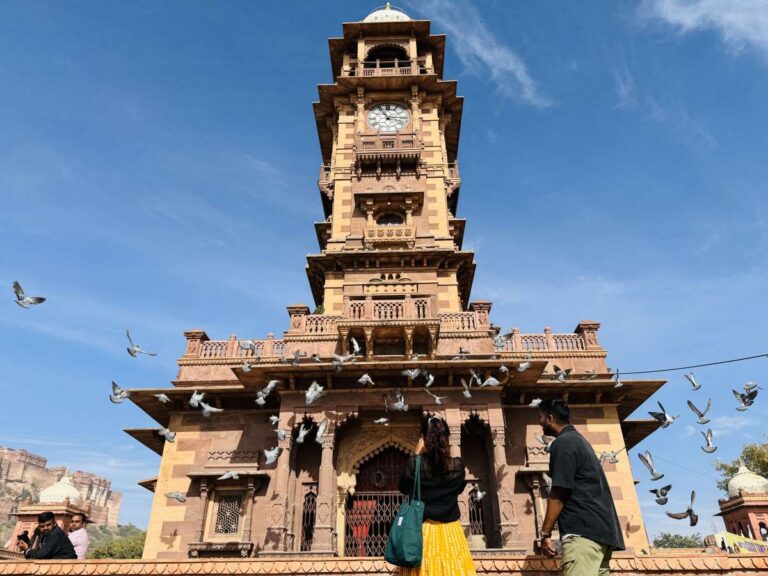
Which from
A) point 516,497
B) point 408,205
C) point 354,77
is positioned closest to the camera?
point 516,497

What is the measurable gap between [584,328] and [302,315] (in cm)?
961

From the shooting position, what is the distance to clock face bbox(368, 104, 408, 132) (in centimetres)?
2472

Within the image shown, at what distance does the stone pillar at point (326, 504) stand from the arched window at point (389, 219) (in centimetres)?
1023

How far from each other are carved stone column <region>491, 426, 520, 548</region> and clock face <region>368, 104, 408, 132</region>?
15.6m

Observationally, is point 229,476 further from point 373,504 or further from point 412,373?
point 412,373

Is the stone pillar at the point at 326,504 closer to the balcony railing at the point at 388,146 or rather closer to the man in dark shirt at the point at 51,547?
the man in dark shirt at the point at 51,547

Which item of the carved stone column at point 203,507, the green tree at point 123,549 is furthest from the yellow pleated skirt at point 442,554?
the green tree at point 123,549

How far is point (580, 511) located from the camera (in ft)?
13.5

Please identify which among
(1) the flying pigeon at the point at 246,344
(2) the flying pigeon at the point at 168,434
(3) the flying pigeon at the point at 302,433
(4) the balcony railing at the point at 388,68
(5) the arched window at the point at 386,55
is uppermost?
(5) the arched window at the point at 386,55

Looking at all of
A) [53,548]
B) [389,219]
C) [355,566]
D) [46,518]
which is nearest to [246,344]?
[389,219]

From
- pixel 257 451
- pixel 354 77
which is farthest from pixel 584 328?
pixel 354 77

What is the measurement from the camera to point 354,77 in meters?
25.1

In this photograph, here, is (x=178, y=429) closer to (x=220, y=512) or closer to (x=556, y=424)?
(x=220, y=512)

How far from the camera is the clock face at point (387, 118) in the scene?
973 inches
